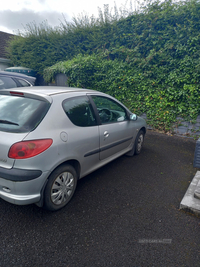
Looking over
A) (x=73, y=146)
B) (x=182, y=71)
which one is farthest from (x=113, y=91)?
(x=73, y=146)

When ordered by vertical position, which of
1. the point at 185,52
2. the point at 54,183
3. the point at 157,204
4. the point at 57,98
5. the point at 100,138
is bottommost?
the point at 157,204

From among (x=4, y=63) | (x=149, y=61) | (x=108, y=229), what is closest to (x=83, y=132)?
(x=108, y=229)

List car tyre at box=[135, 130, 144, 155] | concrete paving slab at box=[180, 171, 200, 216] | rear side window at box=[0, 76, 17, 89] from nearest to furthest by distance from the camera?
concrete paving slab at box=[180, 171, 200, 216] → car tyre at box=[135, 130, 144, 155] → rear side window at box=[0, 76, 17, 89]

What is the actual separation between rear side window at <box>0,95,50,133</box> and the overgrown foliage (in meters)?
5.18

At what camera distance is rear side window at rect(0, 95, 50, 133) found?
91.6 inches

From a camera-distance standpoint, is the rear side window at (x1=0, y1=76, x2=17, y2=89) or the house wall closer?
the rear side window at (x1=0, y1=76, x2=17, y2=89)

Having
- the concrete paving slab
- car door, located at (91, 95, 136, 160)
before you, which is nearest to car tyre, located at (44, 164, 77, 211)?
car door, located at (91, 95, 136, 160)

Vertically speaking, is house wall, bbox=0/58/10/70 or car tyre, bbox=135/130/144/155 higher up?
house wall, bbox=0/58/10/70

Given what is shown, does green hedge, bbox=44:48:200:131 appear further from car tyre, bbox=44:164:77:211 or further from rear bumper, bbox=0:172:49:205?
rear bumper, bbox=0:172:49:205

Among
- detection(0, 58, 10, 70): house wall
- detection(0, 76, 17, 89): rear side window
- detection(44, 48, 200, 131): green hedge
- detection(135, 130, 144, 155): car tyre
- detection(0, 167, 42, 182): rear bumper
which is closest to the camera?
detection(0, 167, 42, 182): rear bumper

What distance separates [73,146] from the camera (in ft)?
8.75

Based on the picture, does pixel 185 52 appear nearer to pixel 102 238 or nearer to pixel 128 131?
pixel 128 131

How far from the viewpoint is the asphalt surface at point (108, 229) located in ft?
6.57

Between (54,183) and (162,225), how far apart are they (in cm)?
149
